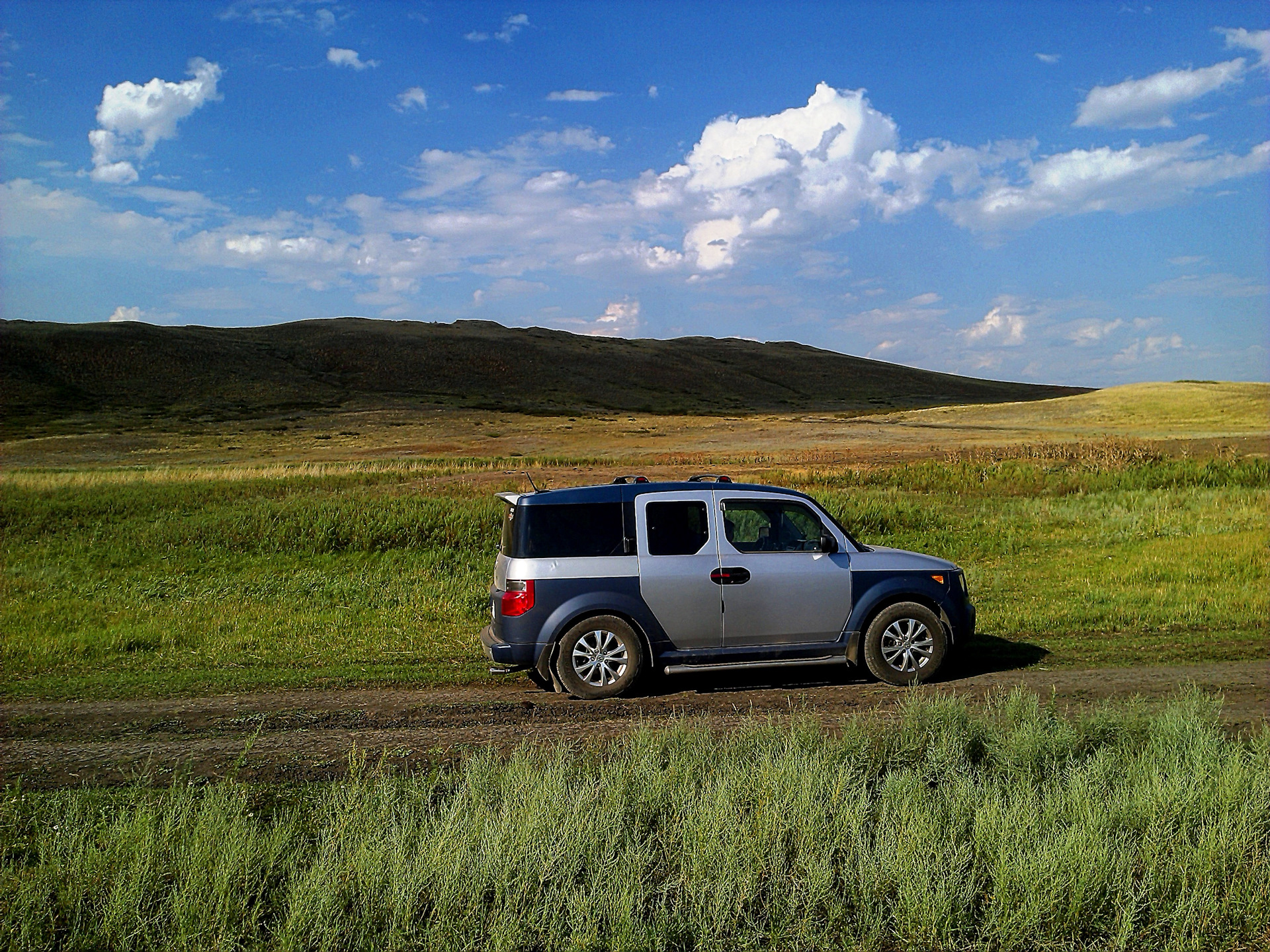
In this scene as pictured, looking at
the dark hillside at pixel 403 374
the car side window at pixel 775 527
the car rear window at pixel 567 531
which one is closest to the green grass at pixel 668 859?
the car rear window at pixel 567 531

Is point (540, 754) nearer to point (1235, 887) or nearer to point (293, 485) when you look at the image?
point (1235, 887)

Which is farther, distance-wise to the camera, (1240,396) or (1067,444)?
(1240,396)

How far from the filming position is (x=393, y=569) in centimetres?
1864

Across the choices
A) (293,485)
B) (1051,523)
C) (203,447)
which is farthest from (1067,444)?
(203,447)

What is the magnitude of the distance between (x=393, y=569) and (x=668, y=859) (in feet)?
47.2

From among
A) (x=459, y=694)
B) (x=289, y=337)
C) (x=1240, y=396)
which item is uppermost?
(x=289, y=337)

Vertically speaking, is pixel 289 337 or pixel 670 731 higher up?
pixel 289 337

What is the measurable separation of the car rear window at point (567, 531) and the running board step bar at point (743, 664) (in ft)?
4.02

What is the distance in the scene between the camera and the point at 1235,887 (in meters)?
4.75

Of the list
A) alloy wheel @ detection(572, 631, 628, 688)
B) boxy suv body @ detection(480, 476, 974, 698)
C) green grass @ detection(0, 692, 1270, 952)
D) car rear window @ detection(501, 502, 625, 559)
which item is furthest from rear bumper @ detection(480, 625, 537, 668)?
green grass @ detection(0, 692, 1270, 952)

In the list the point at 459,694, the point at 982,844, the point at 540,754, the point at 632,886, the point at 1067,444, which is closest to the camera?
the point at 632,886

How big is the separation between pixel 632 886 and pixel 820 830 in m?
1.15

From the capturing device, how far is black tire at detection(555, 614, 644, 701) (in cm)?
898

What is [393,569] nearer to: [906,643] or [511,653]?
[511,653]
